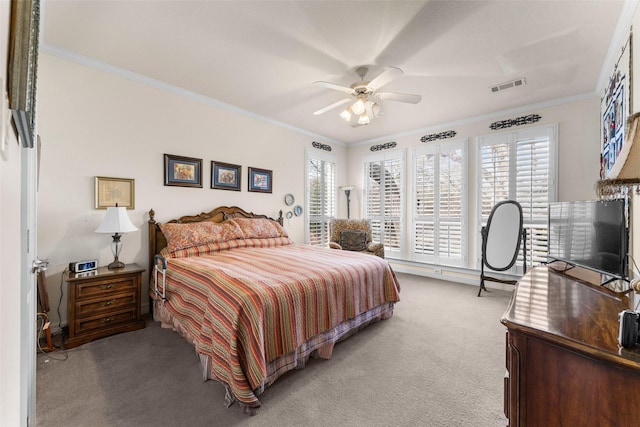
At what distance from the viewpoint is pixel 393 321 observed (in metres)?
3.08

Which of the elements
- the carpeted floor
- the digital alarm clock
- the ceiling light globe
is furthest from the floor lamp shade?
the ceiling light globe

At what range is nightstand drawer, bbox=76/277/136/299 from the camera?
97.7 inches

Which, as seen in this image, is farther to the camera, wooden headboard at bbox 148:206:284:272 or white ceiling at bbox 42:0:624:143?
wooden headboard at bbox 148:206:284:272

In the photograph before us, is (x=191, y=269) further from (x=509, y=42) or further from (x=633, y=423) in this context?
(x=509, y=42)

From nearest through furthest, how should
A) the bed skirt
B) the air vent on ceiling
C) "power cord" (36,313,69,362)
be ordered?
the bed skirt < "power cord" (36,313,69,362) < the air vent on ceiling

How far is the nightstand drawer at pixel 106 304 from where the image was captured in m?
2.49

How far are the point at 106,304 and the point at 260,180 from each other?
2.61 m

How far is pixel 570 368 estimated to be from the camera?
3.09 ft

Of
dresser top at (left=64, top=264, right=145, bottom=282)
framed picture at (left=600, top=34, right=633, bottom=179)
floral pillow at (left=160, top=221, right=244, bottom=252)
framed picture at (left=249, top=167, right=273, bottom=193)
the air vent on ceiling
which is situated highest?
the air vent on ceiling

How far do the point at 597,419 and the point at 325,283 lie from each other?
1.70 meters

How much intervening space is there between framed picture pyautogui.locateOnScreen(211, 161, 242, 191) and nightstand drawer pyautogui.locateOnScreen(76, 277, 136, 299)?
1.66m

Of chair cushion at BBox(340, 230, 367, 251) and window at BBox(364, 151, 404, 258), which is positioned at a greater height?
window at BBox(364, 151, 404, 258)

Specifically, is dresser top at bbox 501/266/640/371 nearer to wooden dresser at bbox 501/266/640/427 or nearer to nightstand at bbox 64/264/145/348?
wooden dresser at bbox 501/266/640/427

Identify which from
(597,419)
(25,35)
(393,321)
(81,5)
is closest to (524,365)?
(597,419)
